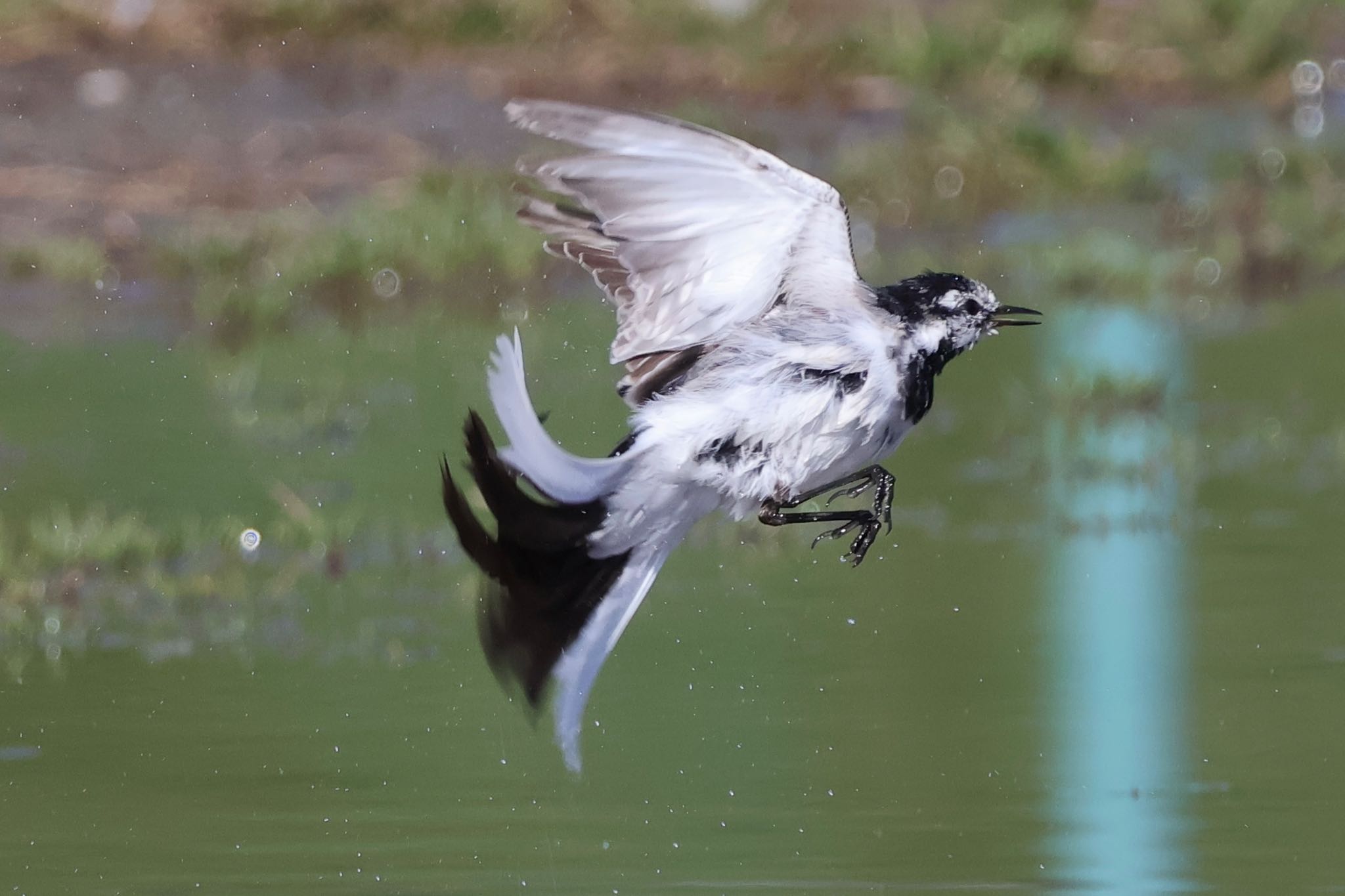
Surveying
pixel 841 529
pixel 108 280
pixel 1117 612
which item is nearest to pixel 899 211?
pixel 108 280

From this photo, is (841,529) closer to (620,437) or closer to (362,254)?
(620,437)

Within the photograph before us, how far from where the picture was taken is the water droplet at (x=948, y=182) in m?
12.6

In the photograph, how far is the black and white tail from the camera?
17.5ft

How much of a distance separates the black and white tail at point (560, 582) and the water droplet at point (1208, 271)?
6463 millimetres

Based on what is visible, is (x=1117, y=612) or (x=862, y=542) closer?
(x=862, y=542)

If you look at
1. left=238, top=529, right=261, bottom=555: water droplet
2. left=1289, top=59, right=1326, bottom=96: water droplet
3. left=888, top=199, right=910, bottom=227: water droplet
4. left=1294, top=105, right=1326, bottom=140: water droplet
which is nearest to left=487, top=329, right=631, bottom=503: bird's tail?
left=238, top=529, right=261, bottom=555: water droplet

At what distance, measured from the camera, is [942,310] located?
5492 mm

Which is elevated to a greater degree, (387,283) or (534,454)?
(534,454)

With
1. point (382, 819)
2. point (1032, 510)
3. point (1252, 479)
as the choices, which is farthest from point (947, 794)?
point (1252, 479)

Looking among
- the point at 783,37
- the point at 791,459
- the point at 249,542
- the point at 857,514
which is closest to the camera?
the point at 791,459

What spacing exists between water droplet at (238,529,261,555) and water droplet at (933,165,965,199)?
5.72 meters

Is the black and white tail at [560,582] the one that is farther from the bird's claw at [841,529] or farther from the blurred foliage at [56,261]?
the blurred foliage at [56,261]

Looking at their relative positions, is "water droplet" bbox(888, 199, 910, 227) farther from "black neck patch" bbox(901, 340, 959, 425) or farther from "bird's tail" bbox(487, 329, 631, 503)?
"bird's tail" bbox(487, 329, 631, 503)

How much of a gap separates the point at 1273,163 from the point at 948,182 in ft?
5.06
